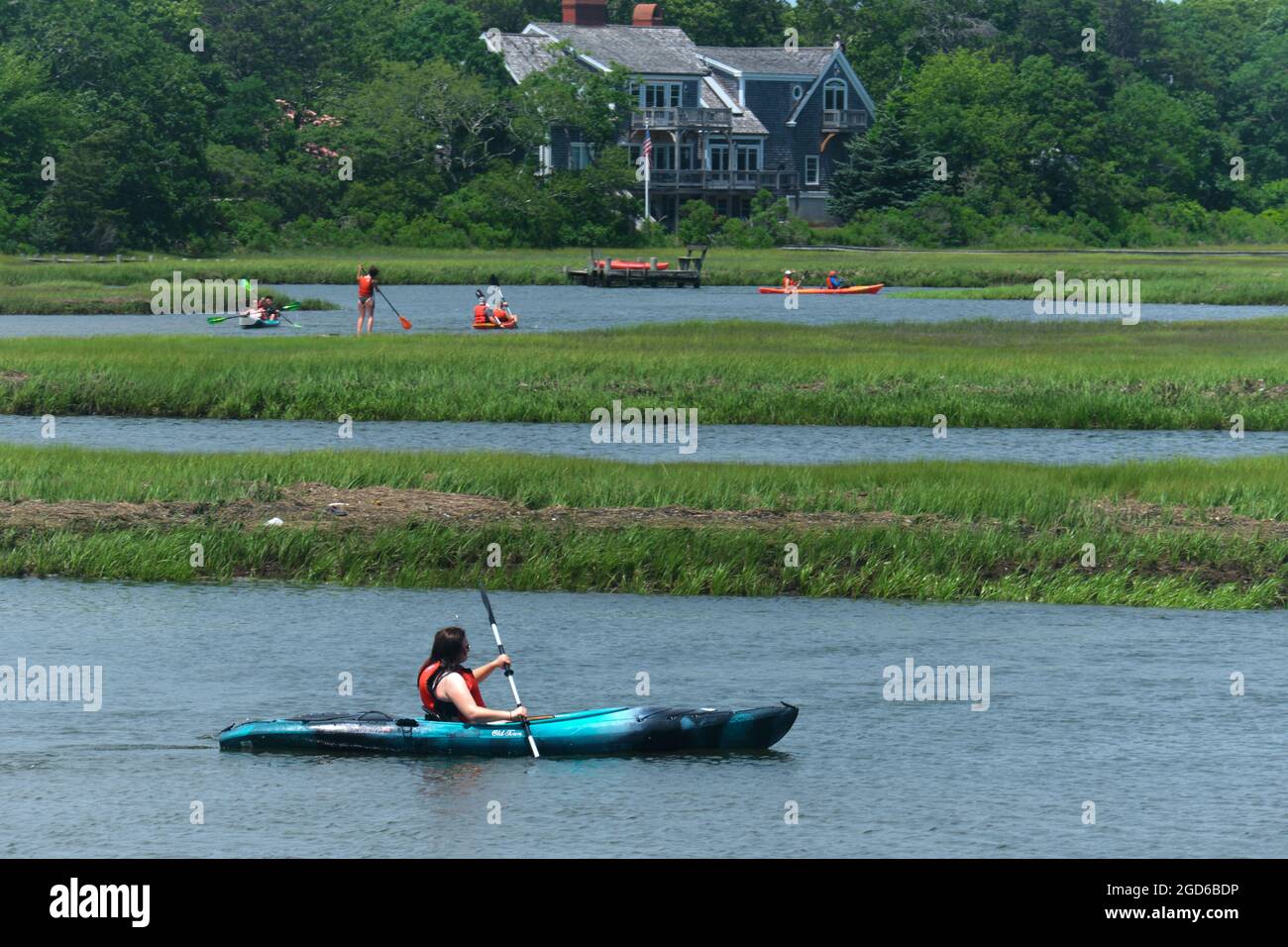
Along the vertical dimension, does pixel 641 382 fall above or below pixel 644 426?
above

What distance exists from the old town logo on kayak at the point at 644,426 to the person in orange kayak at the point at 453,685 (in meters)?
22.0

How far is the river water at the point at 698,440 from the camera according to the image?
3975 cm

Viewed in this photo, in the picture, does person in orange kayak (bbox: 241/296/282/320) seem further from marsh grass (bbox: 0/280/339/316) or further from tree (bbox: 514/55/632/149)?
tree (bbox: 514/55/632/149)

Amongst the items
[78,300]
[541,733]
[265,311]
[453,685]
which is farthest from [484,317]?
[541,733]

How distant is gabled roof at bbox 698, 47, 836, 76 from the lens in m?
119

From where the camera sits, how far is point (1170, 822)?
60.6 feet

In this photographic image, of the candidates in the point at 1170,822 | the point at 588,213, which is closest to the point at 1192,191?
the point at 588,213

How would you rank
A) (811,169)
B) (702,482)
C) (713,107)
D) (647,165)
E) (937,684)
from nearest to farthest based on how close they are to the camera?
(937,684), (702,482), (647,165), (713,107), (811,169)

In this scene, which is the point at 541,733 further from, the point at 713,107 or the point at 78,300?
the point at 713,107

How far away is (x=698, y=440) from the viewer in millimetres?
42750

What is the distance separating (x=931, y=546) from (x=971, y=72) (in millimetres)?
95141

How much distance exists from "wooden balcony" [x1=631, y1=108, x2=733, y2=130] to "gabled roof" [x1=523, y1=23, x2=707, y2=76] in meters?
2.19

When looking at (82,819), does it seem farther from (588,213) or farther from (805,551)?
(588,213)

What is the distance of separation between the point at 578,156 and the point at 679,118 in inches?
243
